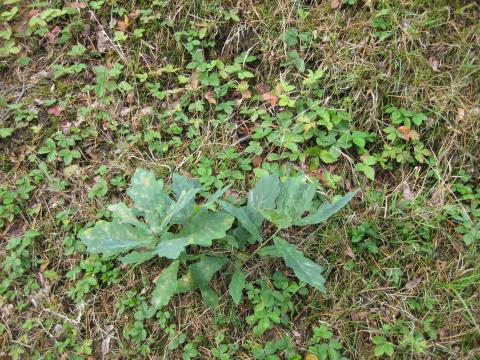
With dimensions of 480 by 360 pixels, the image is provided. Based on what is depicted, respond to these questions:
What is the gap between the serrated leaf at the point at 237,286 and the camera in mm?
2309

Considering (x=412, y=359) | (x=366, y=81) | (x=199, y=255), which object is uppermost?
(x=366, y=81)

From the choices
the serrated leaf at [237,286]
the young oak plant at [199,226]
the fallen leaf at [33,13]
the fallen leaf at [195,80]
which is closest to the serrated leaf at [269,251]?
the young oak plant at [199,226]

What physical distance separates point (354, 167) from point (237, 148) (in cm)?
73

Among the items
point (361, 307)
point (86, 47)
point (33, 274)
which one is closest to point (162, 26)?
point (86, 47)

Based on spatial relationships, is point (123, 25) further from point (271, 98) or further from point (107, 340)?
point (107, 340)

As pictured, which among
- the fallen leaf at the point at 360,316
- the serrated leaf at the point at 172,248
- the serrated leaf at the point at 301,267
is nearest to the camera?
the serrated leaf at the point at 172,248

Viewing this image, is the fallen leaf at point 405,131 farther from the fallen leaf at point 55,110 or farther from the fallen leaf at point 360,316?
the fallen leaf at point 55,110

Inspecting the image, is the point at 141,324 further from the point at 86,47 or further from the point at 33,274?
the point at 86,47

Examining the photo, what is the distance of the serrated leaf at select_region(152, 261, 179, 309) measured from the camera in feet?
7.22

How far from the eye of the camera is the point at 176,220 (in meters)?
2.35

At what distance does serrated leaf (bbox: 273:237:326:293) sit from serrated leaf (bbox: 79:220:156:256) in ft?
2.10

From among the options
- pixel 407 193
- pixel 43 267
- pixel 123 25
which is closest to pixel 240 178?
pixel 407 193

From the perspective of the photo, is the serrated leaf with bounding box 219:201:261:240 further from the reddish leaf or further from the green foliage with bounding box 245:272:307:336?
the reddish leaf

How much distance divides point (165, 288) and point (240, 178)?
0.82 meters
